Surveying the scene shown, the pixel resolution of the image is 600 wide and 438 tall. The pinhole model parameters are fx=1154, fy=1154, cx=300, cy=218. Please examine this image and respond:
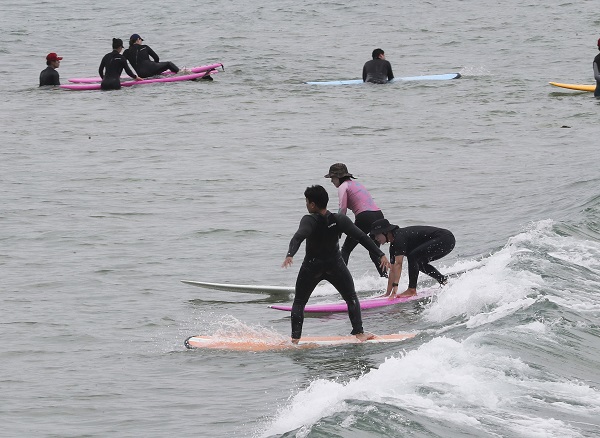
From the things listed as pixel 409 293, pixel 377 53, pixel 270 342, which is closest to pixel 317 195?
pixel 270 342

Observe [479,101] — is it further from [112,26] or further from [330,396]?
[330,396]

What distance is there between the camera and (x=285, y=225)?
1756 cm

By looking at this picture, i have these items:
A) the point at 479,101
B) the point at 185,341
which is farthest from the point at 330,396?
the point at 479,101

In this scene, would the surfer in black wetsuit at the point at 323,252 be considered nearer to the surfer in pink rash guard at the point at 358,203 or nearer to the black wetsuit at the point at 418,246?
the black wetsuit at the point at 418,246

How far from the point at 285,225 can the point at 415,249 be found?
496cm

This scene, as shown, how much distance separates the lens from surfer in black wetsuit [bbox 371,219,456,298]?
41.9 ft

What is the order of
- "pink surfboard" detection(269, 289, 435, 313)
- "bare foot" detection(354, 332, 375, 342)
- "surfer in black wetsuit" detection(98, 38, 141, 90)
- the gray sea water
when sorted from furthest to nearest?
"surfer in black wetsuit" detection(98, 38, 141, 90)
"pink surfboard" detection(269, 289, 435, 313)
"bare foot" detection(354, 332, 375, 342)
the gray sea water

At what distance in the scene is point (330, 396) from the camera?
834cm

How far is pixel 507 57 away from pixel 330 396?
27.0 meters

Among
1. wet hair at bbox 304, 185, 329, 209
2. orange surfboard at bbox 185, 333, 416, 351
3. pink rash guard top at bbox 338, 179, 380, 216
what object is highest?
wet hair at bbox 304, 185, 329, 209

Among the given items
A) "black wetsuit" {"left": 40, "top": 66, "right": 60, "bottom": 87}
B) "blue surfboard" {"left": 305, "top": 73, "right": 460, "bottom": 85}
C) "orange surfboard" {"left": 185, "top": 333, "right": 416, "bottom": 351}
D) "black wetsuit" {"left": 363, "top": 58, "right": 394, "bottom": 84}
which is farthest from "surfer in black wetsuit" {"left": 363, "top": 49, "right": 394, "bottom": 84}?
"orange surfboard" {"left": 185, "top": 333, "right": 416, "bottom": 351}

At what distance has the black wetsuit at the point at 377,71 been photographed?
94.4 ft

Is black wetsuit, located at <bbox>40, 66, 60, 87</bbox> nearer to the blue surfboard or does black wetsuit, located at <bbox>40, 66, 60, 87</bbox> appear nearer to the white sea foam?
the blue surfboard

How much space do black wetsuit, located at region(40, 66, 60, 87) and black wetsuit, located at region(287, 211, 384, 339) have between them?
20.4m
